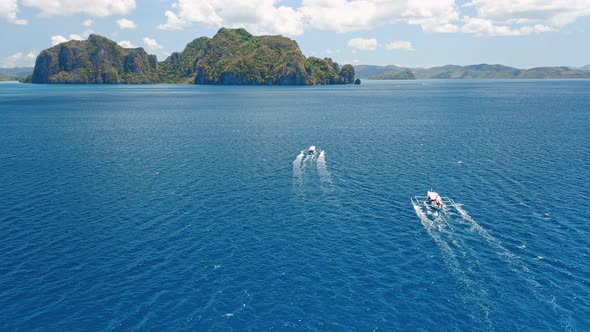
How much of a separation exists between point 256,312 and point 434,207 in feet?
174

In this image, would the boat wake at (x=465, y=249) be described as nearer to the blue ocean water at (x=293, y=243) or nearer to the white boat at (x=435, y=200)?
the white boat at (x=435, y=200)

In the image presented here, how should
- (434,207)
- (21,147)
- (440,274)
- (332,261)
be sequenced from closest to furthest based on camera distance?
(440,274) < (332,261) < (434,207) < (21,147)

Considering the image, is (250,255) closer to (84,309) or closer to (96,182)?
(84,309)

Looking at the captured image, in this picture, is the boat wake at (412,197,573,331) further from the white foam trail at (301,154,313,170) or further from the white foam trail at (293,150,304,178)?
the white foam trail at (301,154,313,170)

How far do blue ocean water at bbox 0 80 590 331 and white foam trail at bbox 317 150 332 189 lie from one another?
90 centimetres

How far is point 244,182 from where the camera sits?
113625 millimetres

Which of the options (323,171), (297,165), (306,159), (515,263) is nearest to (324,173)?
(323,171)

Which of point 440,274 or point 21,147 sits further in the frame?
point 21,147

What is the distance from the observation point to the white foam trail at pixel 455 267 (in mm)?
57625

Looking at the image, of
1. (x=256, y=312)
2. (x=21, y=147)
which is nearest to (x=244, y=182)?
(x=256, y=312)

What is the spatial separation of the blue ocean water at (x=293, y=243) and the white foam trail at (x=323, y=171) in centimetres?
90

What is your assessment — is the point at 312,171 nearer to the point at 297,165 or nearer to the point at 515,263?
the point at 297,165

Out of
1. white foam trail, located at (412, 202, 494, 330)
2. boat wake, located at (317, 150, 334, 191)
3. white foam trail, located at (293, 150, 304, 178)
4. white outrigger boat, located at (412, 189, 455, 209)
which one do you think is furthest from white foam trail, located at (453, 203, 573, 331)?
white foam trail, located at (293, 150, 304, 178)

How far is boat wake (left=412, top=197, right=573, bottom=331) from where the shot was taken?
193 feet
